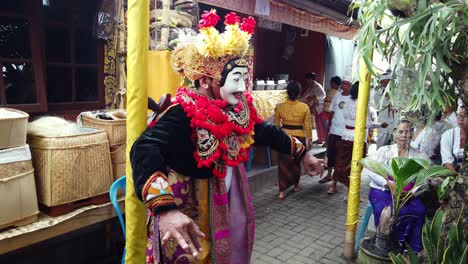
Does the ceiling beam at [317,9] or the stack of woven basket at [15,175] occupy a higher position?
the ceiling beam at [317,9]

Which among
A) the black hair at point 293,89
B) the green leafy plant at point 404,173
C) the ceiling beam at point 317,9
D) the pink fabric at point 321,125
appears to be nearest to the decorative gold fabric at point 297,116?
the black hair at point 293,89

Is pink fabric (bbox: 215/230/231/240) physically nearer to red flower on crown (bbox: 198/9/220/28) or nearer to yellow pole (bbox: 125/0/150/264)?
yellow pole (bbox: 125/0/150/264)

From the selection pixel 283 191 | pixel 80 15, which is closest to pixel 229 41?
pixel 80 15

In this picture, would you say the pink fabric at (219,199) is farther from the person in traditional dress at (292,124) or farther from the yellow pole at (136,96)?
the person in traditional dress at (292,124)

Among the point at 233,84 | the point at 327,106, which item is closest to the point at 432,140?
the point at 233,84

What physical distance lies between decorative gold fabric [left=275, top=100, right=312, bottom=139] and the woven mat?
11.9 feet

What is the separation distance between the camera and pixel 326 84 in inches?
384

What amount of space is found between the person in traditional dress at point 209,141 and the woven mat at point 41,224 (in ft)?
3.37

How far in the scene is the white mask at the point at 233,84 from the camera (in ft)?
7.32

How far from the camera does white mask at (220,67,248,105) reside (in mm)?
2230

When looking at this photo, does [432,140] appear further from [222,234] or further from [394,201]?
[222,234]

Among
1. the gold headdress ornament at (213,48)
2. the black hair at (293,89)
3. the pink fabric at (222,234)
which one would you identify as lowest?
the pink fabric at (222,234)

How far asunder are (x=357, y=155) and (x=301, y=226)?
161 cm

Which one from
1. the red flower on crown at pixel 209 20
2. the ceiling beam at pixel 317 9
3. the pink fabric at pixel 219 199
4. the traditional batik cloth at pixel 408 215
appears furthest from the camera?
the ceiling beam at pixel 317 9
